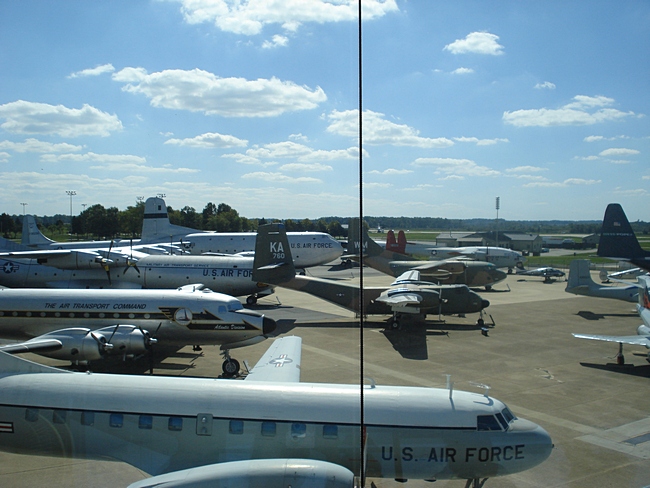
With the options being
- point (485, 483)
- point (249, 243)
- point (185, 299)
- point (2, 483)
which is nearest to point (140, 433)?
point (2, 483)

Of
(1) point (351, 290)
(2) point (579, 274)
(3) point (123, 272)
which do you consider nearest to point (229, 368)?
(1) point (351, 290)

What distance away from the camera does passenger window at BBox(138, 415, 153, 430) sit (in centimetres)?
791

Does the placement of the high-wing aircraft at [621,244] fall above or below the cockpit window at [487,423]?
above

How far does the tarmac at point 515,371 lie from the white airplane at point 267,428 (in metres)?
0.91

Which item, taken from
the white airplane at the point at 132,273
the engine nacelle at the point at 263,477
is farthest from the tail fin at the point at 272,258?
the engine nacelle at the point at 263,477

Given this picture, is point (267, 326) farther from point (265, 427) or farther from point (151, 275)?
point (151, 275)

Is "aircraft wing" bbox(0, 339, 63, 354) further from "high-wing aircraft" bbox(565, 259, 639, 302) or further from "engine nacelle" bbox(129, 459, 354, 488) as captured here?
"high-wing aircraft" bbox(565, 259, 639, 302)

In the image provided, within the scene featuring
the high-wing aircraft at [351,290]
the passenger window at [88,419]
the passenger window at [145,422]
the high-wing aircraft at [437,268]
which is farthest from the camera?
the high-wing aircraft at [437,268]

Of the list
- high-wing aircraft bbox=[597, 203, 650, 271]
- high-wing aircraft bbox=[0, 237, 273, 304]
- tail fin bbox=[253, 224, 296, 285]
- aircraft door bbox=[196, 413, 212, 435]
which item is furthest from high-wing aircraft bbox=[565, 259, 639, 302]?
aircraft door bbox=[196, 413, 212, 435]

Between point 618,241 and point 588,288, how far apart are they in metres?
10.3

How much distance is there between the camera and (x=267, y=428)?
7.71m

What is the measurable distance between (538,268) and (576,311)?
70.5 feet

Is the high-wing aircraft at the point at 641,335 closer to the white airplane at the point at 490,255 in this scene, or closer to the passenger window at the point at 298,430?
the passenger window at the point at 298,430

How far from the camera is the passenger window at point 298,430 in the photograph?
7660 millimetres
